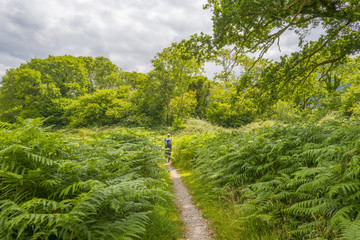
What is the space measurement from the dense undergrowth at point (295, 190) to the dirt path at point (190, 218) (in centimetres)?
31

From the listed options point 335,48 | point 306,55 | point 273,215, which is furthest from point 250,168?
point 335,48

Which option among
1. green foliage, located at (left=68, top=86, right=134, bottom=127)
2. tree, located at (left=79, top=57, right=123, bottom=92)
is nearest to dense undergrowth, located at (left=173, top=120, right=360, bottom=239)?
green foliage, located at (left=68, top=86, right=134, bottom=127)

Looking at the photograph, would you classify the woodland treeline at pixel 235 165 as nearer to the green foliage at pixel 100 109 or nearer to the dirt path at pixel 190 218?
the dirt path at pixel 190 218

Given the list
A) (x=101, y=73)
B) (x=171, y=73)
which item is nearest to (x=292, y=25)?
(x=171, y=73)

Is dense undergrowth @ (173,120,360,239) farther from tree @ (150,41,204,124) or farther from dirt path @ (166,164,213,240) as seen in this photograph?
tree @ (150,41,204,124)

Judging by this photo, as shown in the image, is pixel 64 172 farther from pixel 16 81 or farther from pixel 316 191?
pixel 16 81

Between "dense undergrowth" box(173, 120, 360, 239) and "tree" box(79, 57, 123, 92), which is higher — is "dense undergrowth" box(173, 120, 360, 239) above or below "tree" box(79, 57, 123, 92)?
below

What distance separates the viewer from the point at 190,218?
5352mm

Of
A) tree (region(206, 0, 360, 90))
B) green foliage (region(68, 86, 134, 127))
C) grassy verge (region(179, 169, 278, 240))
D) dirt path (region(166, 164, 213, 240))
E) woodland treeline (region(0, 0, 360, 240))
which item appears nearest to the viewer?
woodland treeline (region(0, 0, 360, 240))

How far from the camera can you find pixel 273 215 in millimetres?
3783

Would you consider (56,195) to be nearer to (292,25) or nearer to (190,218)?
(190,218)

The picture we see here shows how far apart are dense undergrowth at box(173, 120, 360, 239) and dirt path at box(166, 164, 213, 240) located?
1.00ft

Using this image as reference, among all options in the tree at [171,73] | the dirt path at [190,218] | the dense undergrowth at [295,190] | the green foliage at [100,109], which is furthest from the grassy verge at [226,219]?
the green foliage at [100,109]

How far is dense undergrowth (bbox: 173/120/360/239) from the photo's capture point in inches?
118
